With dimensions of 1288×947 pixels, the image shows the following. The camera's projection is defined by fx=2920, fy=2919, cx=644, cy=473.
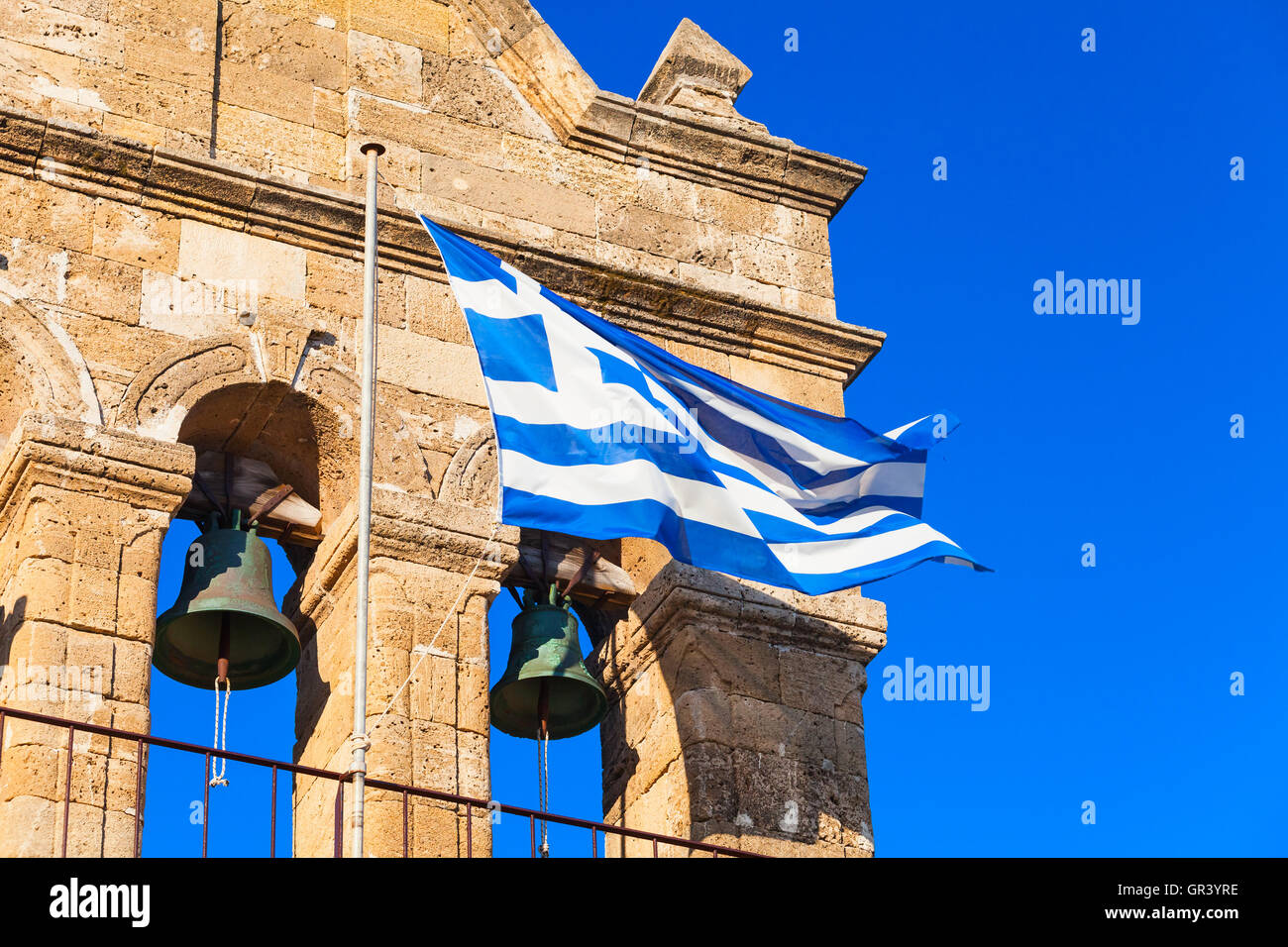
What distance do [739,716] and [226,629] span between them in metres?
2.58

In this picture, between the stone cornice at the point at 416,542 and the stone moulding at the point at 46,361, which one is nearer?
the stone moulding at the point at 46,361

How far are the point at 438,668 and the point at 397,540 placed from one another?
68 cm

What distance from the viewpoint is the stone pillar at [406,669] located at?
13312 millimetres

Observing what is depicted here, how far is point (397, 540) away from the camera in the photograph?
1404 cm

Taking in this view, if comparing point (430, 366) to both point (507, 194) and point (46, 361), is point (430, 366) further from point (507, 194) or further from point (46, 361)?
point (46, 361)

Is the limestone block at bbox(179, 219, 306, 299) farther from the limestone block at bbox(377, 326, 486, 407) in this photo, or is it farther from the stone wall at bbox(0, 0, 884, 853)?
the limestone block at bbox(377, 326, 486, 407)

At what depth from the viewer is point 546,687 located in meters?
14.9

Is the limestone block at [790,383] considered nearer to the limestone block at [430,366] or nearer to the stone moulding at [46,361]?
the limestone block at [430,366]

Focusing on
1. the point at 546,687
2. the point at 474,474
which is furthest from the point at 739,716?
the point at 474,474

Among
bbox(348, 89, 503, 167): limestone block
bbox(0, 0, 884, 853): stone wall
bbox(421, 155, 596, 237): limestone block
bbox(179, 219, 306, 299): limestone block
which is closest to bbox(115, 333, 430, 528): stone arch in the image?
bbox(0, 0, 884, 853): stone wall

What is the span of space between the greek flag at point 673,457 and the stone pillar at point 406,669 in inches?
33.1

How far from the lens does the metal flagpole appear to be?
1233cm

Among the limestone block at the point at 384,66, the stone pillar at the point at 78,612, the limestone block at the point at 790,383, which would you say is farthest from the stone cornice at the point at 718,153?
the stone pillar at the point at 78,612
